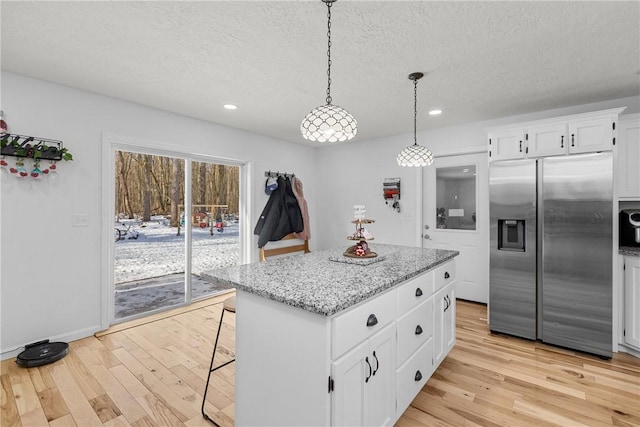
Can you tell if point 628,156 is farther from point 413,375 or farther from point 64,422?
point 64,422

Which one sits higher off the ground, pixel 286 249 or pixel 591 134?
pixel 591 134

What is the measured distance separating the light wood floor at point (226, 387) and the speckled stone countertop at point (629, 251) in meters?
0.88

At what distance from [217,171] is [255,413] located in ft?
10.4

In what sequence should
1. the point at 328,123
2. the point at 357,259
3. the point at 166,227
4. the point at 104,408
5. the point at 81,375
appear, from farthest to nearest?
the point at 166,227, the point at 81,375, the point at 357,259, the point at 104,408, the point at 328,123

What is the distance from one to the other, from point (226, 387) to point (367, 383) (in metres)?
1.18

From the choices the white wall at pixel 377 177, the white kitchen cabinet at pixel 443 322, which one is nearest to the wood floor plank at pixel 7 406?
the white kitchen cabinet at pixel 443 322

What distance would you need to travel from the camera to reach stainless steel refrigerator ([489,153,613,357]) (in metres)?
2.52

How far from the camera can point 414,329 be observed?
5.95 feet

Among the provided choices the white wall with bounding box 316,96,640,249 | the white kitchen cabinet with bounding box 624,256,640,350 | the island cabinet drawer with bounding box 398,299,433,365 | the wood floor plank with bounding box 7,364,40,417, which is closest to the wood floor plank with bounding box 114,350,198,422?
the wood floor plank with bounding box 7,364,40,417

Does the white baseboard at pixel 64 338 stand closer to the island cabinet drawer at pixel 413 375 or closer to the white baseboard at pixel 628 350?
the island cabinet drawer at pixel 413 375

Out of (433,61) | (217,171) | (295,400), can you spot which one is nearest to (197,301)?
(217,171)

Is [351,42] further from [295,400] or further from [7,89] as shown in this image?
[7,89]

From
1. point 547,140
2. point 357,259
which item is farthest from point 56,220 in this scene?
point 547,140

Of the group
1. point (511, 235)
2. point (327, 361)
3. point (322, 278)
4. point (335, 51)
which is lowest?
point (327, 361)
